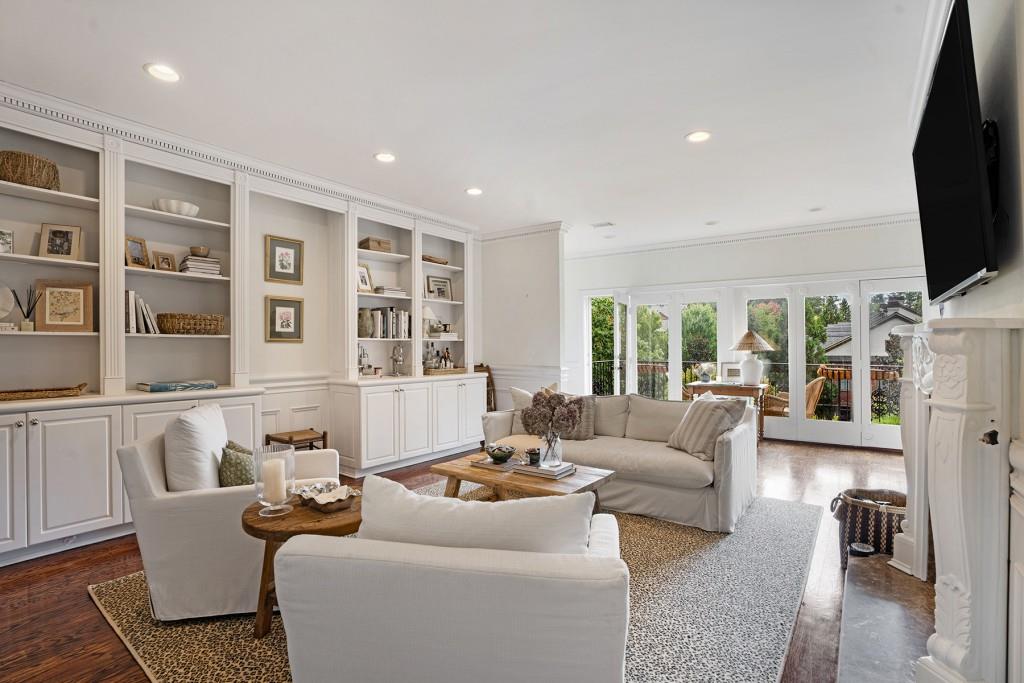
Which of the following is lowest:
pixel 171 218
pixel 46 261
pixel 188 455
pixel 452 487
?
pixel 452 487

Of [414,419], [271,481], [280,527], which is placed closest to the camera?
[280,527]

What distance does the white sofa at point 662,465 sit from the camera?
327 cm

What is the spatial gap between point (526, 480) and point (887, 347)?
5.07 metres

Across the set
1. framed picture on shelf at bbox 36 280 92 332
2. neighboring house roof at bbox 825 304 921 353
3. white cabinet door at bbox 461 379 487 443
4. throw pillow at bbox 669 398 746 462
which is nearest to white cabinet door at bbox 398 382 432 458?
white cabinet door at bbox 461 379 487 443

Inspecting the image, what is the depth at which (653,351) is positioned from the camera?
23.7ft

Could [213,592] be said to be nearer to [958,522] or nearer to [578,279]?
[958,522]

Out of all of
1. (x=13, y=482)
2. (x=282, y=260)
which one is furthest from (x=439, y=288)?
(x=13, y=482)

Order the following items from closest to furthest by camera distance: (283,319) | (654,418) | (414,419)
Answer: (654,418) < (283,319) < (414,419)

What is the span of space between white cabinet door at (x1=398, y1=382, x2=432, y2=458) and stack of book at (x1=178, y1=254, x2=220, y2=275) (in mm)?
1888

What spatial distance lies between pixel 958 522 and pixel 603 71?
2.38 metres

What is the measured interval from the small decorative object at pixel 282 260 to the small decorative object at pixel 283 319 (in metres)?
0.18

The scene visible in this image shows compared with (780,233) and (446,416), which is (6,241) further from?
(780,233)

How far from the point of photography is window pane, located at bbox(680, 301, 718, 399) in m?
6.80

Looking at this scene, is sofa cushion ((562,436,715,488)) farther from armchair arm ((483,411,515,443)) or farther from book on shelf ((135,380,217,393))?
book on shelf ((135,380,217,393))
